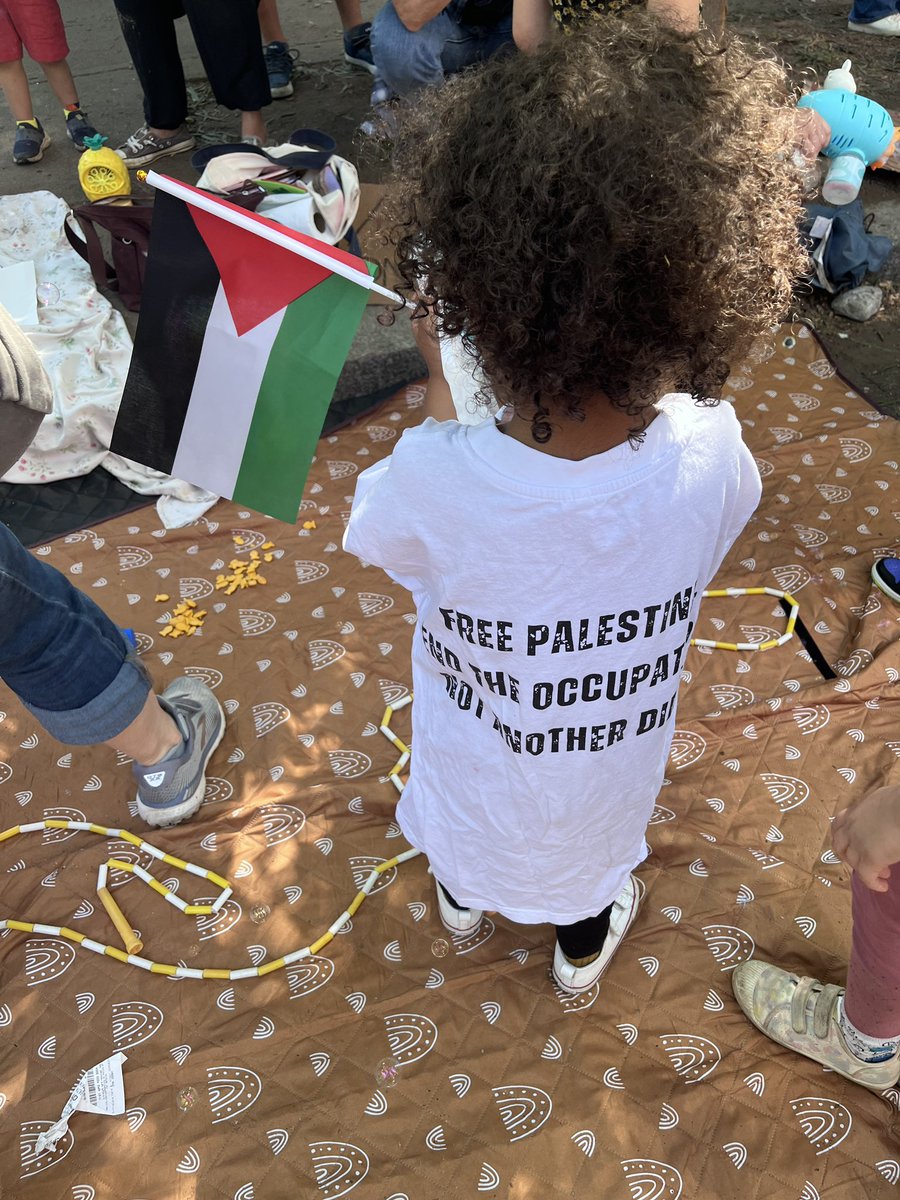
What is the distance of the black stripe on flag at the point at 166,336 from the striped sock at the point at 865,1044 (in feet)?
5.13

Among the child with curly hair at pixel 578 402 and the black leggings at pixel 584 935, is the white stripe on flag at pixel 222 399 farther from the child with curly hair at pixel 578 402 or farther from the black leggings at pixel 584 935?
the black leggings at pixel 584 935

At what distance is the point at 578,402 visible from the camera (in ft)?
2.88

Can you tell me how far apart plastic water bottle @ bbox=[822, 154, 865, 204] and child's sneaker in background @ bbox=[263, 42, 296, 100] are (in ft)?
9.31

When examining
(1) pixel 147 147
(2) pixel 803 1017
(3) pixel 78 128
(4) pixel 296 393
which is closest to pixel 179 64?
(1) pixel 147 147

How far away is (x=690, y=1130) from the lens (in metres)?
1.53

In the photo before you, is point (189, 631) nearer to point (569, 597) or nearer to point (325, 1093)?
point (325, 1093)

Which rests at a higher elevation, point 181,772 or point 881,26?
point 881,26

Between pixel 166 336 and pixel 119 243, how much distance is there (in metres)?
1.79

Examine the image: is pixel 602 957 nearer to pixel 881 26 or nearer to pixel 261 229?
pixel 261 229

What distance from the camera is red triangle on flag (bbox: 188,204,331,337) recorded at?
144 cm

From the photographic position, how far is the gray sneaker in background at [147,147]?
4.09 m

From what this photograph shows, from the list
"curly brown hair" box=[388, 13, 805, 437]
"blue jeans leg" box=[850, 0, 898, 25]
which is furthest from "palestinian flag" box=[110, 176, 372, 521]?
"blue jeans leg" box=[850, 0, 898, 25]

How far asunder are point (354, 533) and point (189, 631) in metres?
1.48

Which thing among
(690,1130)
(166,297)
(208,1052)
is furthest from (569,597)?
(208,1052)
